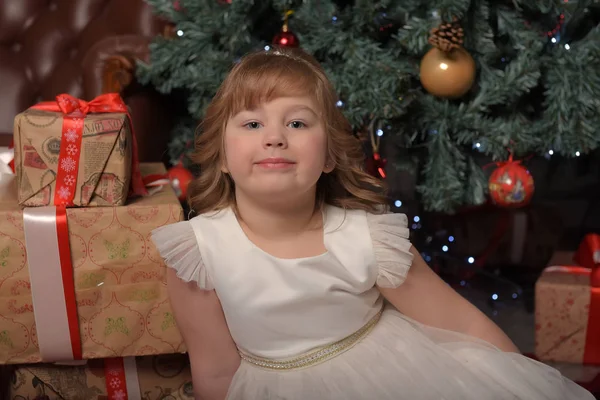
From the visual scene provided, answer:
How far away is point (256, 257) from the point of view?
1271 mm

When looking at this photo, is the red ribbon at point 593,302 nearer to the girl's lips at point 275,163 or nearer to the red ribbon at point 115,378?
the girl's lips at point 275,163

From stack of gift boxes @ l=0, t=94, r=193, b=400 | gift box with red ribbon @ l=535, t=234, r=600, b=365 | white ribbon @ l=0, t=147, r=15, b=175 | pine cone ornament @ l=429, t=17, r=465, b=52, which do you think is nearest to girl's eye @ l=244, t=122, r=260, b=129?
stack of gift boxes @ l=0, t=94, r=193, b=400

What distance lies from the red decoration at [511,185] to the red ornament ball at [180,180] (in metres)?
0.90

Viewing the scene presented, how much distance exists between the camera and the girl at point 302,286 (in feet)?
3.98

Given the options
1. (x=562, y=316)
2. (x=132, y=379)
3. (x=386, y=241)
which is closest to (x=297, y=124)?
(x=386, y=241)

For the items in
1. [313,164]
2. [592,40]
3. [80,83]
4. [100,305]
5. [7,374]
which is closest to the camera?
[313,164]

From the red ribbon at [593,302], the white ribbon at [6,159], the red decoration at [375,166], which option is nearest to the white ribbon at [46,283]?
the white ribbon at [6,159]

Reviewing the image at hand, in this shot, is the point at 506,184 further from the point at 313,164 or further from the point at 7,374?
the point at 7,374

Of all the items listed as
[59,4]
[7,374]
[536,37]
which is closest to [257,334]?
[7,374]

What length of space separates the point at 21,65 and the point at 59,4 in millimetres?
244

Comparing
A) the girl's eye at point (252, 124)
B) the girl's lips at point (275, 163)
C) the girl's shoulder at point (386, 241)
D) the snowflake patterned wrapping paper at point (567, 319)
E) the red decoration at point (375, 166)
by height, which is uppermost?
the girl's eye at point (252, 124)

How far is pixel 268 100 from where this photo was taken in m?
1.23

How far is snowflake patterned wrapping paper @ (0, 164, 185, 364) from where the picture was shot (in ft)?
4.59

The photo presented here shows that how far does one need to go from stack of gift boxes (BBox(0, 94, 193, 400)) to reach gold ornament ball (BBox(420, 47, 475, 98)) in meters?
0.88
